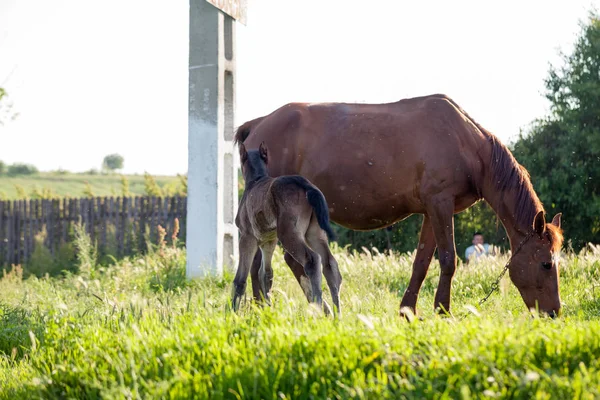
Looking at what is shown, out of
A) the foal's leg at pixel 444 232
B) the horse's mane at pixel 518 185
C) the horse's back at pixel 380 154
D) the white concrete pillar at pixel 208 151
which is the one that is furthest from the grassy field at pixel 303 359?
the white concrete pillar at pixel 208 151

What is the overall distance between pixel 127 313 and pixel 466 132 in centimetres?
413

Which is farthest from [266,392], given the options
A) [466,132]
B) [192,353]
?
[466,132]

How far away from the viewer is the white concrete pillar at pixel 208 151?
11641mm

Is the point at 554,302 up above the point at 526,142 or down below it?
below

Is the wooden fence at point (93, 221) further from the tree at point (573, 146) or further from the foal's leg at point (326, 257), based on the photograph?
the foal's leg at point (326, 257)

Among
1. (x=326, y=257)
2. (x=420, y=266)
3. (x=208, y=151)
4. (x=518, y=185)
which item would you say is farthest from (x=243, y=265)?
(x=208, y=151)

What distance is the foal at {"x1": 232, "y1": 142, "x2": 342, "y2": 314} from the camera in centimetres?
630

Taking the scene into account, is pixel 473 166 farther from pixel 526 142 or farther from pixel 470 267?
pixel 526 142

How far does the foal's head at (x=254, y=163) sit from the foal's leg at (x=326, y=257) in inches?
35.9

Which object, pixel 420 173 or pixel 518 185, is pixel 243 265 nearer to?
pixel 420 173

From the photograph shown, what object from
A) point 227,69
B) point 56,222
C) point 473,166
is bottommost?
point 56,222

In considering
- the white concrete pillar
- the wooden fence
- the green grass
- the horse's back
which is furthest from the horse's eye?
the green grass

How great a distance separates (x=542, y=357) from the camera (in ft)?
13.6

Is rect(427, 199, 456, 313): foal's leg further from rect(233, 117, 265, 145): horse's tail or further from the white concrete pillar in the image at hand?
the white concrete pillar
